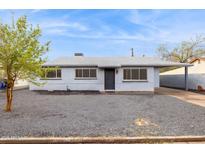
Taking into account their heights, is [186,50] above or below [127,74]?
above

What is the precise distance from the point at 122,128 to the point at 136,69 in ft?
44.8

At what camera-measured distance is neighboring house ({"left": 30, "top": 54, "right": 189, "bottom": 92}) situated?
66.7 ft

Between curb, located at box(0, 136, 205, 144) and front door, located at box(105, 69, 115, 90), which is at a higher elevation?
front door, located at box(105, 69, 115, 90)

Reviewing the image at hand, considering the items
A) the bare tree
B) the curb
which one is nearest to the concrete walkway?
the curb

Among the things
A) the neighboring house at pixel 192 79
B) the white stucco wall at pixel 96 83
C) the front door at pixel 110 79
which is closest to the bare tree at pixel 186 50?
the neighboring house at pixel 192 79

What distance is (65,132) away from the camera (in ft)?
21.9

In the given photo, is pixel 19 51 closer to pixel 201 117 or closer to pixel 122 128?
pixel 122 128

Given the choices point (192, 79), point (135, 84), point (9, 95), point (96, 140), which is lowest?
point (96, 140)

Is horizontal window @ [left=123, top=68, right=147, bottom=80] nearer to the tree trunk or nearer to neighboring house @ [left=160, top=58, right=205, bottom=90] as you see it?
neighboring house @ [left=160, top=58, right=205, bottom=90]

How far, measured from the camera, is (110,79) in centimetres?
2077

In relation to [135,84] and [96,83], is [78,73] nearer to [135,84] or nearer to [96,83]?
[96,83]

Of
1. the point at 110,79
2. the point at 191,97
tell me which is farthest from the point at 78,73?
the point at 191,97

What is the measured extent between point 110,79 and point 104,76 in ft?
1.98

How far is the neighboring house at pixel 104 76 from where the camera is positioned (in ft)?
66.7
